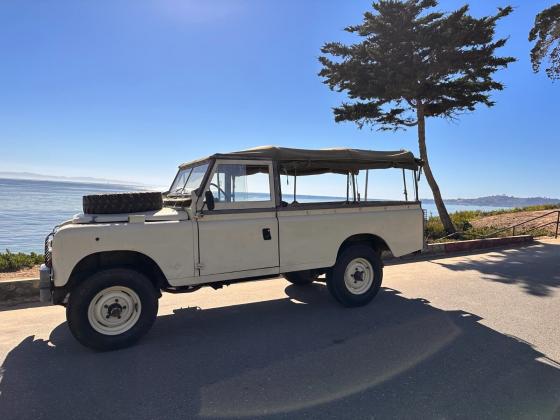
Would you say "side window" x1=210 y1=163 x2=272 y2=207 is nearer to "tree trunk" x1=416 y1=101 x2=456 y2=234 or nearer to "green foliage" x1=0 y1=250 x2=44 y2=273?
A: "green foliage" x1=0 y1=250 x2=44 y2=273

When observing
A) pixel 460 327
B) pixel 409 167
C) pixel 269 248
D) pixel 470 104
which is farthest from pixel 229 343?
pixel 470 104

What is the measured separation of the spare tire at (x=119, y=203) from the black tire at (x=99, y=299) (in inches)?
31.6

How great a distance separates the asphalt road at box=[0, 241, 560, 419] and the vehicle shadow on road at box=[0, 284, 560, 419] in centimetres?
1

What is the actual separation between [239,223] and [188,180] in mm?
1148

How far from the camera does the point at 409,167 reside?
671cm

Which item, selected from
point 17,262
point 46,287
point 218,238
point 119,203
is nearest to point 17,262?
point 17,262

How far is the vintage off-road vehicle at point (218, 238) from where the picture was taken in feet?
14.3

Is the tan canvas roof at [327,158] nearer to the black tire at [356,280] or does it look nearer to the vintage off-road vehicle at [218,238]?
the vintage off-road vehicle at [218,238]

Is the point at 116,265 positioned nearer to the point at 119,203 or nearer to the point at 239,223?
the point at 119,203

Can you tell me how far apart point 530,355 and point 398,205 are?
298 cm

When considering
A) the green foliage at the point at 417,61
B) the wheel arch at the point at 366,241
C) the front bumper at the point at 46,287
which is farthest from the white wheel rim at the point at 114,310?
the green foliage at the point at 417,61

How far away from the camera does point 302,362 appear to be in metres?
4.02

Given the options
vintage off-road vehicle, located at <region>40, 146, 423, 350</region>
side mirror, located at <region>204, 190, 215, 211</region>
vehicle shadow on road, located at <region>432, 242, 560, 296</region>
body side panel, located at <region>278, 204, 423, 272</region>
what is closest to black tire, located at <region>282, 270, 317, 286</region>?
vintage off-road vehicle, located at <region>40, 146, 423, 350</region>

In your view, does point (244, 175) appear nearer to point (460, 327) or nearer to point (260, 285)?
point (260, 285)
